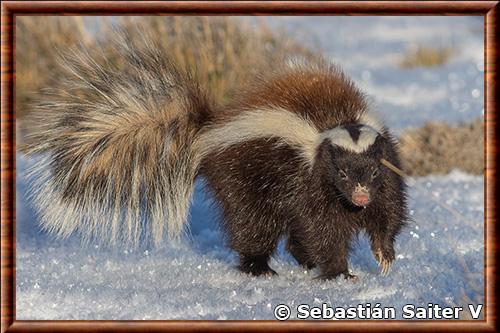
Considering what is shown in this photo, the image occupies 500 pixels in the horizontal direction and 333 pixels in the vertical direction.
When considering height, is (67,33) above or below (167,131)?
above

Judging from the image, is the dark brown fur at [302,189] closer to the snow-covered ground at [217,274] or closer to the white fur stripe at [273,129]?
the white fur stripe at [273,129]

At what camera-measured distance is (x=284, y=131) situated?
21.1 feet

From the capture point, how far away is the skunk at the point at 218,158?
253 inches

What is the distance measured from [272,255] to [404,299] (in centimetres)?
146

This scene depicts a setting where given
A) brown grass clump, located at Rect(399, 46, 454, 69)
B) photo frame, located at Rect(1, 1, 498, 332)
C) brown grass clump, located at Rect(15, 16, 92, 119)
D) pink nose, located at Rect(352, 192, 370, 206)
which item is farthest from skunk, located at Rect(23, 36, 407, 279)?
brown grass clump, located at Rect(399, 46, 454, 69)

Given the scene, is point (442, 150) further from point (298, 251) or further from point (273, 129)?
point (273, 129)

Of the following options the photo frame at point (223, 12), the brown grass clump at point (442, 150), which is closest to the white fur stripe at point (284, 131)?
the photo frame at point (223, 12)

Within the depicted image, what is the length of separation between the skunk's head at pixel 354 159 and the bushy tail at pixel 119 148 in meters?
1.29

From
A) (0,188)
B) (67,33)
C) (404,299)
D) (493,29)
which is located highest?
(67,33)

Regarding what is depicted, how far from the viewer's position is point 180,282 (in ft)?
21.3

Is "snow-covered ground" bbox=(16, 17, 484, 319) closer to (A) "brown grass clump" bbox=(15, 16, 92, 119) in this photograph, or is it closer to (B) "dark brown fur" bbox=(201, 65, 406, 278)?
(B) "dark brown fur" bbox=(201, 65, 406, 278)

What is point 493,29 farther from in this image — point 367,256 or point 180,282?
point 180,282

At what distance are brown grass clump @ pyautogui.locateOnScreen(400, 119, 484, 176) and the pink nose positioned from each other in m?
4.52

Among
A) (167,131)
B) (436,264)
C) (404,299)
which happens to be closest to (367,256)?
(436,264)
